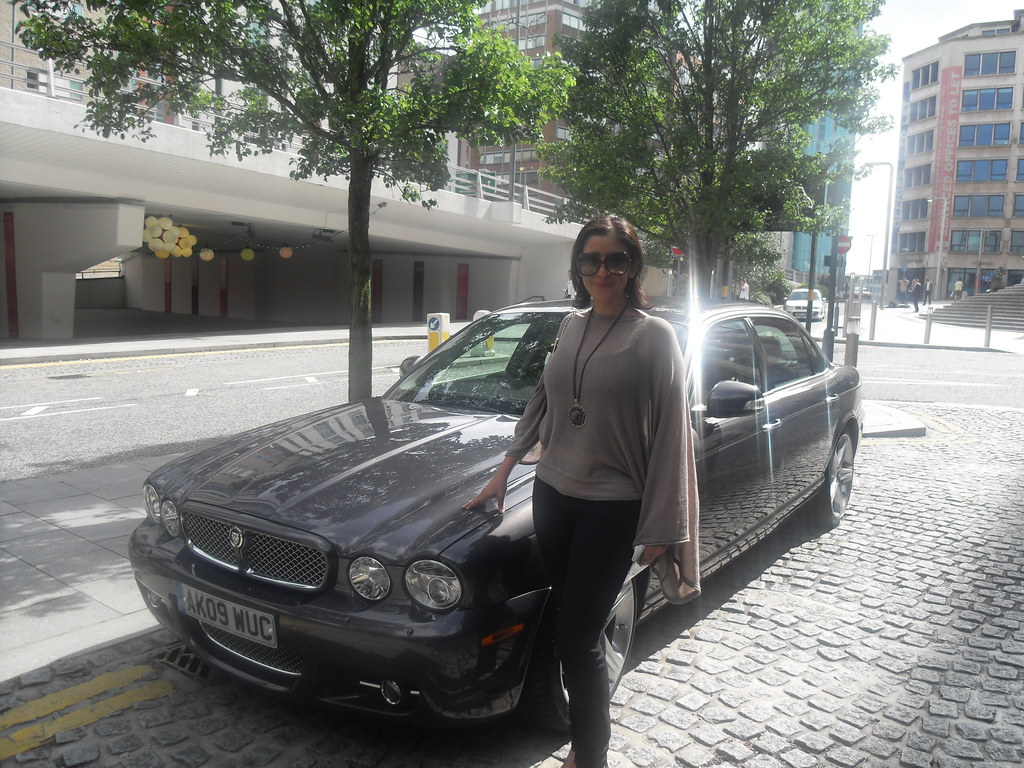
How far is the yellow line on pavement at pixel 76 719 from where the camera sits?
291 cm

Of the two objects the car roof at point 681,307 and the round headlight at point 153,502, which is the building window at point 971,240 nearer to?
the car roof at point 681,307

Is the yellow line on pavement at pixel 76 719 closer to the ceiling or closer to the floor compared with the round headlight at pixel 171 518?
closer to the floor

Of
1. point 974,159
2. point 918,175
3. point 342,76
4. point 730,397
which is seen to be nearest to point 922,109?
point 918,175

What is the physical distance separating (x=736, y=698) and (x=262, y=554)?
1.97 meters

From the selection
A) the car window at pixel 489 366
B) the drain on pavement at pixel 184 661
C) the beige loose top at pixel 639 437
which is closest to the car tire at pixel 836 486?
the car window at pixel 489 366

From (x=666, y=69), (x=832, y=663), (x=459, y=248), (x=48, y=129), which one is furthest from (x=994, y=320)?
(x=832, y=663)

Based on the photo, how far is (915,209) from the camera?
81.5 metres

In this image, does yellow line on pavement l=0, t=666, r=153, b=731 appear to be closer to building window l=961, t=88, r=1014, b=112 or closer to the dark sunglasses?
the dark sunglasses

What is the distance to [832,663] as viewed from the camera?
375 cm

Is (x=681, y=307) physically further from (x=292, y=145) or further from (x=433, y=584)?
(x=292, y=145)

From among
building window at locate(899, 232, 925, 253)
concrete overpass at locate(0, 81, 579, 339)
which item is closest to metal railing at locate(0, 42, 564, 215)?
concrete overpass at locate(0, 81, 579, 339)

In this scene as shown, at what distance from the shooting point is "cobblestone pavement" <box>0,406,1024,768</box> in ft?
9.66

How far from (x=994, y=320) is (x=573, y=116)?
33492 mm

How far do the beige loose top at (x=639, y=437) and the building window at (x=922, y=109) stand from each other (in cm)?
8917
